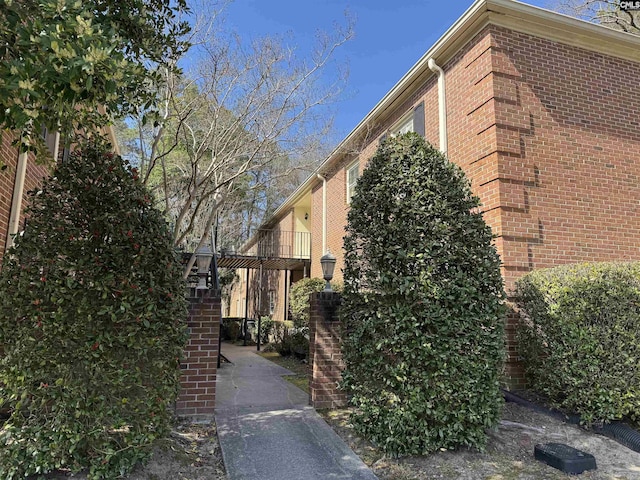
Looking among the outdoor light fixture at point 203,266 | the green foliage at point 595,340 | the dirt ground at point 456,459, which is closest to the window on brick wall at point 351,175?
the outdoor light fixture at point 203,266

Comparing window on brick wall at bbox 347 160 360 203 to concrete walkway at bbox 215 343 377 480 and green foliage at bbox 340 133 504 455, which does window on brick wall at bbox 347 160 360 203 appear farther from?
green foliage at bbox 340 133 504 455

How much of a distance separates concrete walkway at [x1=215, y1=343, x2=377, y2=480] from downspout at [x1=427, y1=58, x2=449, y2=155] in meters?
4.97

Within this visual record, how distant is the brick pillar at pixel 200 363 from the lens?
182 inches

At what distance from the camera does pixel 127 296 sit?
311cm

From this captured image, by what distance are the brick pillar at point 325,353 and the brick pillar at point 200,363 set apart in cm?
122

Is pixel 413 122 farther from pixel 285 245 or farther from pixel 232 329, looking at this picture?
pixel 232 329

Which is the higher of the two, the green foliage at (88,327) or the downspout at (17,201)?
the downspout at (17,201)

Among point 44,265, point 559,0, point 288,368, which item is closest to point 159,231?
point 44,265

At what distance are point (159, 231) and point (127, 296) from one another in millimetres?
574

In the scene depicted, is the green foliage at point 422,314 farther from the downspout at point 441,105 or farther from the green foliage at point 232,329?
the green foliage at point 232,329

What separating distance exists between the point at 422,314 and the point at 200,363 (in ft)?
8.51

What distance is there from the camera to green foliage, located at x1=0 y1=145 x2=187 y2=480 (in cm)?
292

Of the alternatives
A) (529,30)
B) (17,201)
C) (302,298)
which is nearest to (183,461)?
(17,201)

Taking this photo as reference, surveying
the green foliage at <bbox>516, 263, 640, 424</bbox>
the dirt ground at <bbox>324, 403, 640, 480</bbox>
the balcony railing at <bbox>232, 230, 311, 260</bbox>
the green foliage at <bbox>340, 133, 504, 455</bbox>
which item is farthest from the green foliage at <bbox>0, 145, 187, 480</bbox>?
the balcony railing at <bbox>232, 230, 311, 260</bbox>
